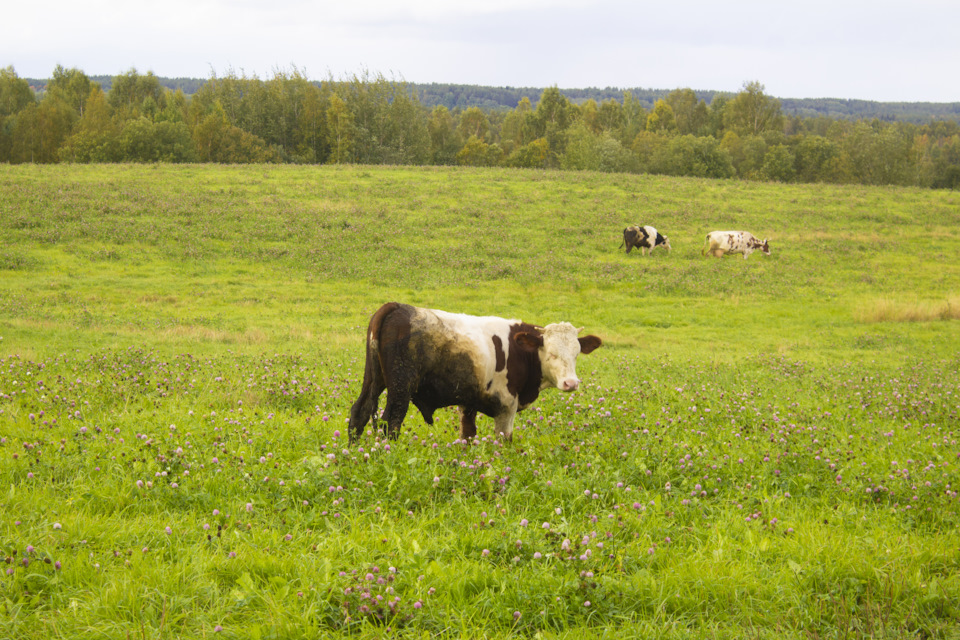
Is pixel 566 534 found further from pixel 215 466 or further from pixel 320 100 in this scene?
pixel 320 100

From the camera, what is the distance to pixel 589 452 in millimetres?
7848

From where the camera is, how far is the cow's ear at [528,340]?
8.73 metres

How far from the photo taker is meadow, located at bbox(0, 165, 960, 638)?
455cm

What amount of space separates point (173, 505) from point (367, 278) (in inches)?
797

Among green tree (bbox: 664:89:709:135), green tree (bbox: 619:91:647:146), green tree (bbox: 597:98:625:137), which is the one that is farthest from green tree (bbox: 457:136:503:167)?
green tree (bbox: 664:89:709:135)

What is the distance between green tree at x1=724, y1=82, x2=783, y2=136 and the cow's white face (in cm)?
11343

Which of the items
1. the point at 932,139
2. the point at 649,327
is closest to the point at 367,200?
the point at 649,327

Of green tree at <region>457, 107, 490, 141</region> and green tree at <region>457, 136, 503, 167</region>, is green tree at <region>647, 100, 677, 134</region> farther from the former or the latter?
green tree at <region>457, 107, 490, 141</region>

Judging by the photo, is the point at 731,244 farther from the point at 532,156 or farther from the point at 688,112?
the point at 688,112

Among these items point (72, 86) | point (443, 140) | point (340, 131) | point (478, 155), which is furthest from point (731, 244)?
point (72, 86)

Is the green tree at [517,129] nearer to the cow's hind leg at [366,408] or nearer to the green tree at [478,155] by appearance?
the green tree at [478,155]

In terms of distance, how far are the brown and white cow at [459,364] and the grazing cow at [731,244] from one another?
26.1 m

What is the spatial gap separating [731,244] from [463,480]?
30.0 meters

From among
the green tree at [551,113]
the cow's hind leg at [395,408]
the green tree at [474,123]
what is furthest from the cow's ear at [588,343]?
the green tree at [474,123]
